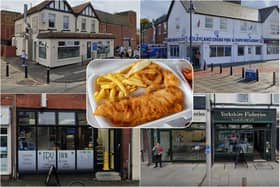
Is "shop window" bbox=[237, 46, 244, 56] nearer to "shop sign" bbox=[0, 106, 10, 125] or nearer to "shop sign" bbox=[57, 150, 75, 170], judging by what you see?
"shop sign" bbox=[57, 150, 75, 170]

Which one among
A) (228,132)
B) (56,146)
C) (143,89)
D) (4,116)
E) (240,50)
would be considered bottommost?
(56,146)

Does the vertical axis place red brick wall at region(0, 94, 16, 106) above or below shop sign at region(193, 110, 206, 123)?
above

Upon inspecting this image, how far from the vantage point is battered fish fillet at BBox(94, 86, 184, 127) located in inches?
130

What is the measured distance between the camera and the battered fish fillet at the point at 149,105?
10.8 ft

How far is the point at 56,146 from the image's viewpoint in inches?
145

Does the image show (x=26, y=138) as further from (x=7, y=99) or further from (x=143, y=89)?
(x=143, y=89)

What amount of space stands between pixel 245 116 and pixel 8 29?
1.84 metres

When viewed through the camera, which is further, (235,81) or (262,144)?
(262,144)

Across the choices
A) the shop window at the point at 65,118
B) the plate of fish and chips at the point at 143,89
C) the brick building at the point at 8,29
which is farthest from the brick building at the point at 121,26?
the shop window at the point at 65,118

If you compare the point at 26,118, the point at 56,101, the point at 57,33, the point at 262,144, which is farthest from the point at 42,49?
the point at 262,144

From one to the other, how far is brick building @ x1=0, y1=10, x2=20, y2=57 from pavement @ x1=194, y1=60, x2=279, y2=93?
136 centimetres

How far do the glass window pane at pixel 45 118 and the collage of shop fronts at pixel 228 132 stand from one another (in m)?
0.77

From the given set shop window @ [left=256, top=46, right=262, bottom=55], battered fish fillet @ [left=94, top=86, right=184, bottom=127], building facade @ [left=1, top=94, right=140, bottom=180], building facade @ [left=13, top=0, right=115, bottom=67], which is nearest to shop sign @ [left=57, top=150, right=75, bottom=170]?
building facade @ [left=1, top=94, right=140, bottom=180]

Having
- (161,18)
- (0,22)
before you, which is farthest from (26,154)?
(161,18)
